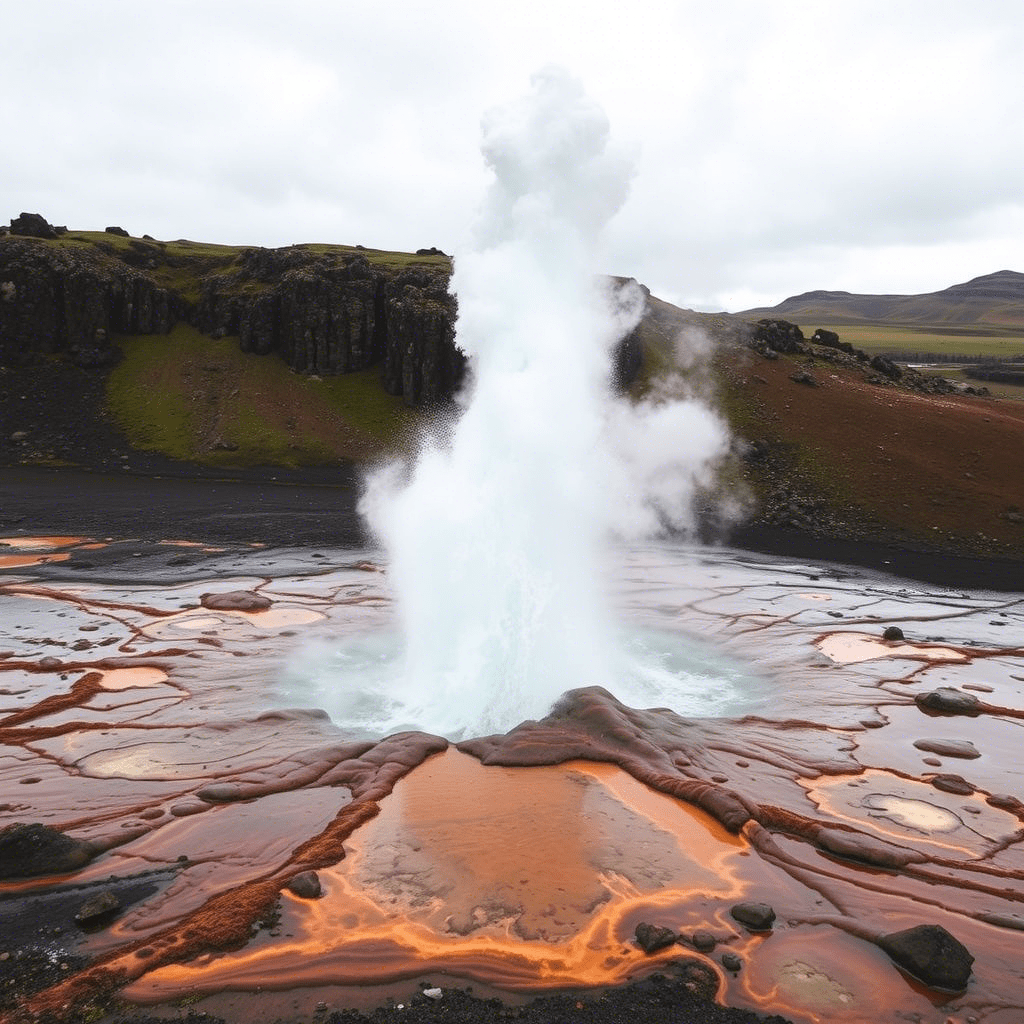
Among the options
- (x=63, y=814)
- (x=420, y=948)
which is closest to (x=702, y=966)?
(x=420, y=948)

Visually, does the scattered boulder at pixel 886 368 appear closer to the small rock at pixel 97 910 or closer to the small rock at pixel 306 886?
the small rock at pixel 306 886

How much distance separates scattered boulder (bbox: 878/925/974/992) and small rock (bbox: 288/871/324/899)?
7801 mm

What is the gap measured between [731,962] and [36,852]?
9.94 meters

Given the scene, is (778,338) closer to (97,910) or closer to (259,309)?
(259,309)

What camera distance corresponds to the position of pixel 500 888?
11.0 meters

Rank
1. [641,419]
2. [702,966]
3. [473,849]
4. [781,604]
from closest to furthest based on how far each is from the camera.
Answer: [702,966]
[473,849]
[781,604]
[641,419]

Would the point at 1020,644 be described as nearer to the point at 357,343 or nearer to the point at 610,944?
the point at 610,944

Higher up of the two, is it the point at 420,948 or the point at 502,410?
the point at 502,410

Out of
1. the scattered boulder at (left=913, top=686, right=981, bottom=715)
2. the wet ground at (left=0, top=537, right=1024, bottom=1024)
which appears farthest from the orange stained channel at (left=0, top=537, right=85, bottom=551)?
the scattered boulder at (left=913, top=686, right=981, bottom=715)

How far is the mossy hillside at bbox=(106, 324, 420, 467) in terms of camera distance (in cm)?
6059

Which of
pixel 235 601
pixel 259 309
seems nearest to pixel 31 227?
pixel 259 309

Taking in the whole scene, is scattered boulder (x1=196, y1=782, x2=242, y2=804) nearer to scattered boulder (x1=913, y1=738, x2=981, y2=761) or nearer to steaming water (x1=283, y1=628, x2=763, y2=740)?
steaming water (x1=283, y1=628, x2=763, y2=740)

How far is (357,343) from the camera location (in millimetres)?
71812

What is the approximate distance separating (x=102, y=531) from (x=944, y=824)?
3752cm
